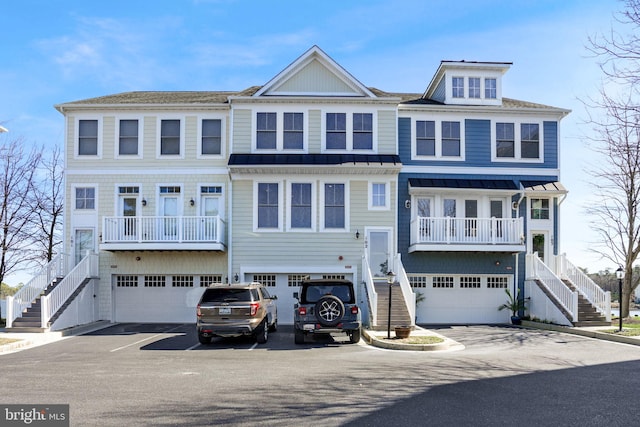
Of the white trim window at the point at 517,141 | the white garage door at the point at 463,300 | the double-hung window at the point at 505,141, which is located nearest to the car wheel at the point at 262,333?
the white garage door at the point at 463,300

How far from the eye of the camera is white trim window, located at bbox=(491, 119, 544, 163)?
2614cm

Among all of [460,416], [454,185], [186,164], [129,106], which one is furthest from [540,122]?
[460,416]

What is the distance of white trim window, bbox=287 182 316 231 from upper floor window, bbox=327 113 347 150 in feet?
6.22

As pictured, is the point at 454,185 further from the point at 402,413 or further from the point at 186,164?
the point at 402,413

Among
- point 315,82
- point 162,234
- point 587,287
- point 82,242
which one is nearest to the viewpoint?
point 587,287

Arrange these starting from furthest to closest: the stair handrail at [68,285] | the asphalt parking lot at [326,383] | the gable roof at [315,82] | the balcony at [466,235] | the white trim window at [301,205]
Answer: the gable roof at [315,82] → the white trim window at [301,205] → the balcony at [466,235] → the stair handrail at [68,285] → the asphalt parking lot at [326,383]

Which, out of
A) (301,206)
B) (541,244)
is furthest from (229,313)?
(541,244)

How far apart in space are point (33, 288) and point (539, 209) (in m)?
19.5

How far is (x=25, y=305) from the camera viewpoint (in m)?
21.2

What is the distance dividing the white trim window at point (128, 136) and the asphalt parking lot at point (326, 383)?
33.2 feet

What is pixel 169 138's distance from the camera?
1017 inches

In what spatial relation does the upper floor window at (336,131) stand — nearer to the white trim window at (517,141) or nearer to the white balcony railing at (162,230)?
the white balcony railing at (162,230)

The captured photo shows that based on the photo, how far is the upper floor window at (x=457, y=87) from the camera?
26828mm

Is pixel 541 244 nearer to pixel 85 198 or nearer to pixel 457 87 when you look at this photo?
pixel 457 87
